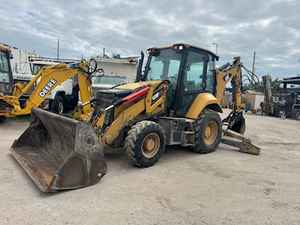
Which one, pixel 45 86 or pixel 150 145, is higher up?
pixel 45 86

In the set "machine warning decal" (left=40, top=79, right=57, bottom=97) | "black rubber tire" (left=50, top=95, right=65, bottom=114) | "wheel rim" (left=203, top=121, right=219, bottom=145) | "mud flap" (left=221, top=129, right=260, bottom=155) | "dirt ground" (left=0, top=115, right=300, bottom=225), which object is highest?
"machine warning decal" (left=40, top=79, right=57, bottom=97)

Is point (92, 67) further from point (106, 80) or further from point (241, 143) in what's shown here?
point (241, 143)

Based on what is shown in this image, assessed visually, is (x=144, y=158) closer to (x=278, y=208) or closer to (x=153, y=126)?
(x=153, y=126)

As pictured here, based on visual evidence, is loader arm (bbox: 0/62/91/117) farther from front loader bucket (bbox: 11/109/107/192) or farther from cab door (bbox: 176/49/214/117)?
cab door (bbox: 176/49/214/117)

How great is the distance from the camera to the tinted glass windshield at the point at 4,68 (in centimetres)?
947

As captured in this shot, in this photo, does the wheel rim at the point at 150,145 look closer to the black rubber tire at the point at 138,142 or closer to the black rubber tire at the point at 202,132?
the black rubber tire at the point at 138,142

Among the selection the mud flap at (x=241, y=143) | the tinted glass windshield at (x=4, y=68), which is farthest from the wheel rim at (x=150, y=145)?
the tinted glass windshield at (x=4, y=68)

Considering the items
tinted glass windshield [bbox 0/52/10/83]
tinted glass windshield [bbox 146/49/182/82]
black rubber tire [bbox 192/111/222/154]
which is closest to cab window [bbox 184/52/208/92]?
tinted glass windshield [bbox 146/49/182/82]

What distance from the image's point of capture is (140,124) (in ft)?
16.9

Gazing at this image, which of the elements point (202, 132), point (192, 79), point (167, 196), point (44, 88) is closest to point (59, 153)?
point (167, 196)

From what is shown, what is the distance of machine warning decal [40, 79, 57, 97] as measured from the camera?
858 centimetres

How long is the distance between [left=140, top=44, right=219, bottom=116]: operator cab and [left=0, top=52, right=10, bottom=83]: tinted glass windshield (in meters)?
5.09

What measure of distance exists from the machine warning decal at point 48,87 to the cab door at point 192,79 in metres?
4.17

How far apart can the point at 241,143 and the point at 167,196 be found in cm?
359
